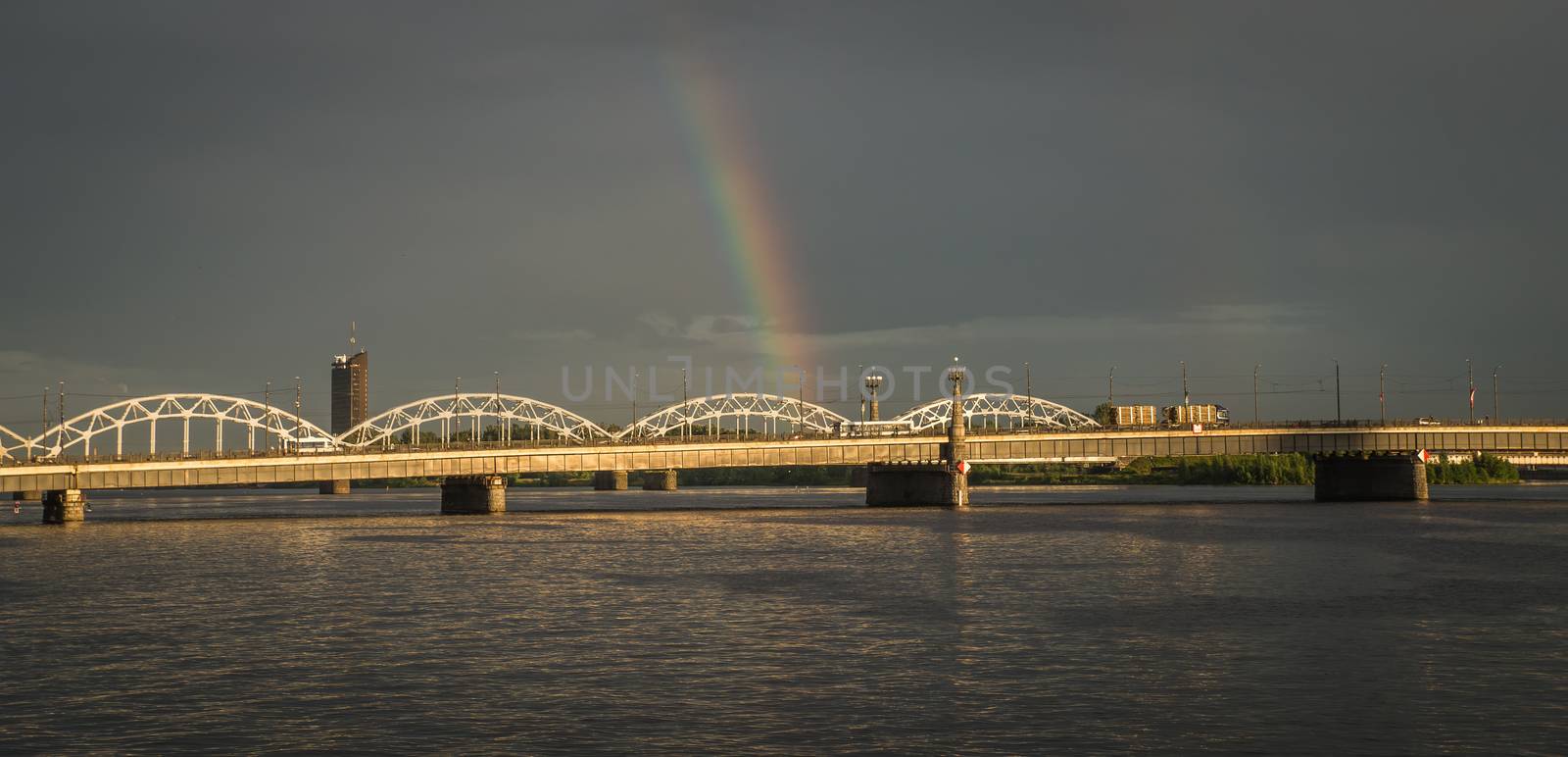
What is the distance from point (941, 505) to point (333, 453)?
6268 centimetres

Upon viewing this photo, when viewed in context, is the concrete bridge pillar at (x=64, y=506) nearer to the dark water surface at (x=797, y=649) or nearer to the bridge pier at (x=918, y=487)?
the dark water surface at (x=797, y=649)

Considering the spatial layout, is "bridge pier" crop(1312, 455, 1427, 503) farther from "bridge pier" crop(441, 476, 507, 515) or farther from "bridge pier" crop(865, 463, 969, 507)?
"bridge pier" crop(441, 476, 507, 515)

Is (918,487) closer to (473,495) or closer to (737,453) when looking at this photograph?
(737,453)

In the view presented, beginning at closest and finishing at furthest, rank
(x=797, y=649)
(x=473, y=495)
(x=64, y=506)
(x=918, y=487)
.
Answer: (x=797, y=649) < (x=64, y=506) < (x=473, y=495) < (x=918, y=487)

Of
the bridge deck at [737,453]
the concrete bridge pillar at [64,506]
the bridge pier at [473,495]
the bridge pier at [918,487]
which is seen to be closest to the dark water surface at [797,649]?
the bridge deck at [737,453]

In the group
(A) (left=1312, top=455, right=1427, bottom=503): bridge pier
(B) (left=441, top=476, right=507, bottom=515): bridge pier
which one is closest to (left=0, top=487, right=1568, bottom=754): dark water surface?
(B) (left=441, top=476, right=507, bottom=515): bridge pier

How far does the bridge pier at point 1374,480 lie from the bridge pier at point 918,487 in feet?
134

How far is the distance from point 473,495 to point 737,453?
27681 millimetres

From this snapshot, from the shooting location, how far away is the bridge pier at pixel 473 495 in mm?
146750

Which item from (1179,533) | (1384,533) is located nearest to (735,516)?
(1179,533)

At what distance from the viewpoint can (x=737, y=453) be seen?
472 ft

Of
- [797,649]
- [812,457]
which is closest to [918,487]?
[812,457]

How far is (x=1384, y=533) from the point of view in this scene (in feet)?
313

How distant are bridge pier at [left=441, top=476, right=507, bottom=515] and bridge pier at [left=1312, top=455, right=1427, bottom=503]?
88830mm
